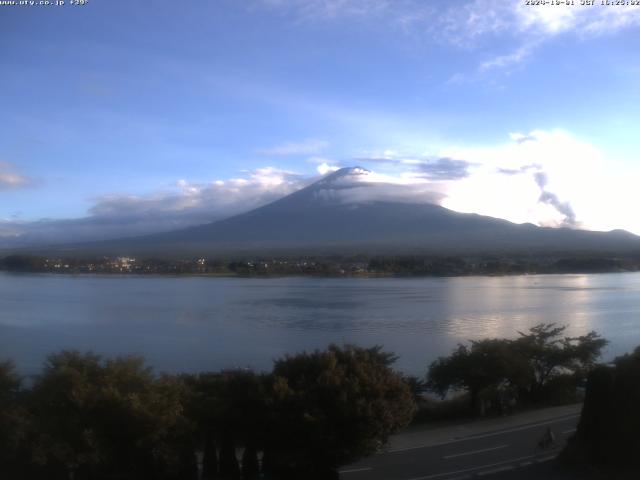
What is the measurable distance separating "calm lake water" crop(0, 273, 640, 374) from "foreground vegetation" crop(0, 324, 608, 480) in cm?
635

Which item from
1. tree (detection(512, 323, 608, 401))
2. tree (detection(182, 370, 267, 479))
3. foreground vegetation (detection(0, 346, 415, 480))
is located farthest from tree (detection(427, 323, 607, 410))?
tree (detection(182, 370, 267, 479))

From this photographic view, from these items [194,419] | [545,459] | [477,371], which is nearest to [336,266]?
[477,371]

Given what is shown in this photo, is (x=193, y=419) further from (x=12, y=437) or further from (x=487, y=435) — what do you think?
(x=487, y=435)

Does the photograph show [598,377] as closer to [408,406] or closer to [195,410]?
[408,406]

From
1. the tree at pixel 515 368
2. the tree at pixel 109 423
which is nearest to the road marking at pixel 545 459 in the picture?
the tree at pixel 109 423

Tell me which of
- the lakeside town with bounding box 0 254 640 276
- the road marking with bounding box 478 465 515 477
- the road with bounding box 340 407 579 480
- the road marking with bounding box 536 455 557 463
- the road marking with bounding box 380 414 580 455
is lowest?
the road marking with bounding box 380 414 580 455

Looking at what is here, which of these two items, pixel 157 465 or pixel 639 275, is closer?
pixel 157 465

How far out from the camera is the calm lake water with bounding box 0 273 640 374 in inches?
616

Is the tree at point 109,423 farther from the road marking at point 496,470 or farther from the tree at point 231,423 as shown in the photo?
the road marking at point 496,470

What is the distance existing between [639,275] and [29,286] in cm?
3137

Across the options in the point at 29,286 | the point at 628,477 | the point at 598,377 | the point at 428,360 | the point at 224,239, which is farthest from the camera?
the point at 224,239

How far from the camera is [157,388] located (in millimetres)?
6211

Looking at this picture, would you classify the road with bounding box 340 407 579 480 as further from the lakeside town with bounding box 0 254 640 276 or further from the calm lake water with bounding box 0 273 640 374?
the lakeside town with bounding box 0 254 640 276

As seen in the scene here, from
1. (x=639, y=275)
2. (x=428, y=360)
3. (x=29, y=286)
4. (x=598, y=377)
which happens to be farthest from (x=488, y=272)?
(x=598, y=377)
